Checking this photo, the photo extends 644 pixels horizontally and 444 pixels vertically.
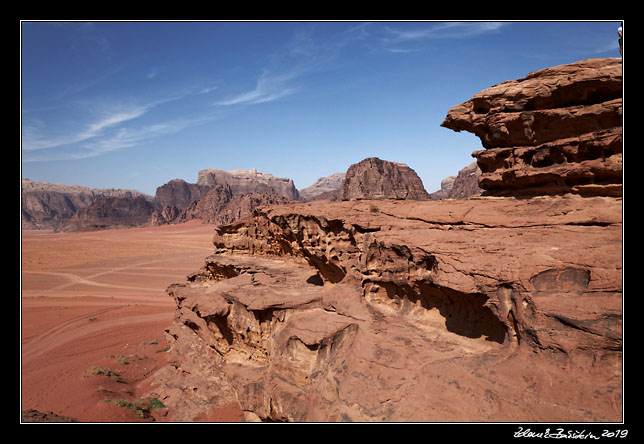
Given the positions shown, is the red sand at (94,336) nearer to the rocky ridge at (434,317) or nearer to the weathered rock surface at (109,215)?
the rocky ridge at (434,317)

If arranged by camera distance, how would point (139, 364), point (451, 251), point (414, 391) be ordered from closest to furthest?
point (414, 391) → point (451, 251) → point (139, 364)

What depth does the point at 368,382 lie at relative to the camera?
19.5 feet

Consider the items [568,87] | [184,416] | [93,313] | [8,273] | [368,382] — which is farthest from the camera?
[93,313]

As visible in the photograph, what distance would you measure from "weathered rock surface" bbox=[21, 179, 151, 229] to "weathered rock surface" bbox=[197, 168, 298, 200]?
57.1m

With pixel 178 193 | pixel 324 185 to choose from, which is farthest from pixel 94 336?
pixel 324 185

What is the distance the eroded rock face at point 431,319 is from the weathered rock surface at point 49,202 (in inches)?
5795

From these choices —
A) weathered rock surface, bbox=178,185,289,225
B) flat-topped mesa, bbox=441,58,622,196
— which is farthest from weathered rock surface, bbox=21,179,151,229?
flat-topped mesa, bbox=441,58,622,196

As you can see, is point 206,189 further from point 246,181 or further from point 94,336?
point 94,336

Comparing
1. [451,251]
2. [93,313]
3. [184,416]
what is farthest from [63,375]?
[451,251]

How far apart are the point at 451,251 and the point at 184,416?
8.69 meters

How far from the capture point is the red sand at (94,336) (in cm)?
999

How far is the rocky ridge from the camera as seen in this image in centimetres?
494

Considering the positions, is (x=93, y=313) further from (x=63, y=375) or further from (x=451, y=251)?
(x=451, y=251)

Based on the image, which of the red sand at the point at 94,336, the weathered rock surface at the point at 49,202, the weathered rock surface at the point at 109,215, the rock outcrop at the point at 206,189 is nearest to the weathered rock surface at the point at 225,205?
the rock outcrop at the point at 206,189
